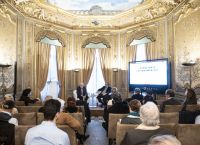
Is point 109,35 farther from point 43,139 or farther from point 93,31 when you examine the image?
Answer: point 43,139

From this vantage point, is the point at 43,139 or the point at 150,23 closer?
the point at 43,139

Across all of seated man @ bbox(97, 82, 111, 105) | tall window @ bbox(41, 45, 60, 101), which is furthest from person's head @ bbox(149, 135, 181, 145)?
tall window @ bbox(41, 45, 60, 101)

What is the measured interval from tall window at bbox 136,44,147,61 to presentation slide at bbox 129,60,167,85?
82 centimetres

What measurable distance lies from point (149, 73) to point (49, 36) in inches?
196

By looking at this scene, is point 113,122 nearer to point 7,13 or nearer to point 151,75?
point 7,13

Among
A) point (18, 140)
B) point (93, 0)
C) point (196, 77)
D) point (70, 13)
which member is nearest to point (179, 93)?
point (196, 77)

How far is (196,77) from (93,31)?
693cm

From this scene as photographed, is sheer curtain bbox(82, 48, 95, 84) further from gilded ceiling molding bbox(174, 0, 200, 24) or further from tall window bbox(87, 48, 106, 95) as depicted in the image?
gilded ceiling molding bbox(174, 0, 200, 24)

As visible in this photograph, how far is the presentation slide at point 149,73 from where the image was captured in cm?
1189

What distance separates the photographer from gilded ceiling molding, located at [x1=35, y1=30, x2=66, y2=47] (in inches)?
533

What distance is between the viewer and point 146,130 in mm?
3420

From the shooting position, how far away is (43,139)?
318 cm

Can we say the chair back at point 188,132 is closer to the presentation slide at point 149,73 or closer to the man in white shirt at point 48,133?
the man in white shirt at point 48,133

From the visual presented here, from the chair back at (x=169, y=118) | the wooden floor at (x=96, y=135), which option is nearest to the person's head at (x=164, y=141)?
the chair back at (x=169, y=118)
